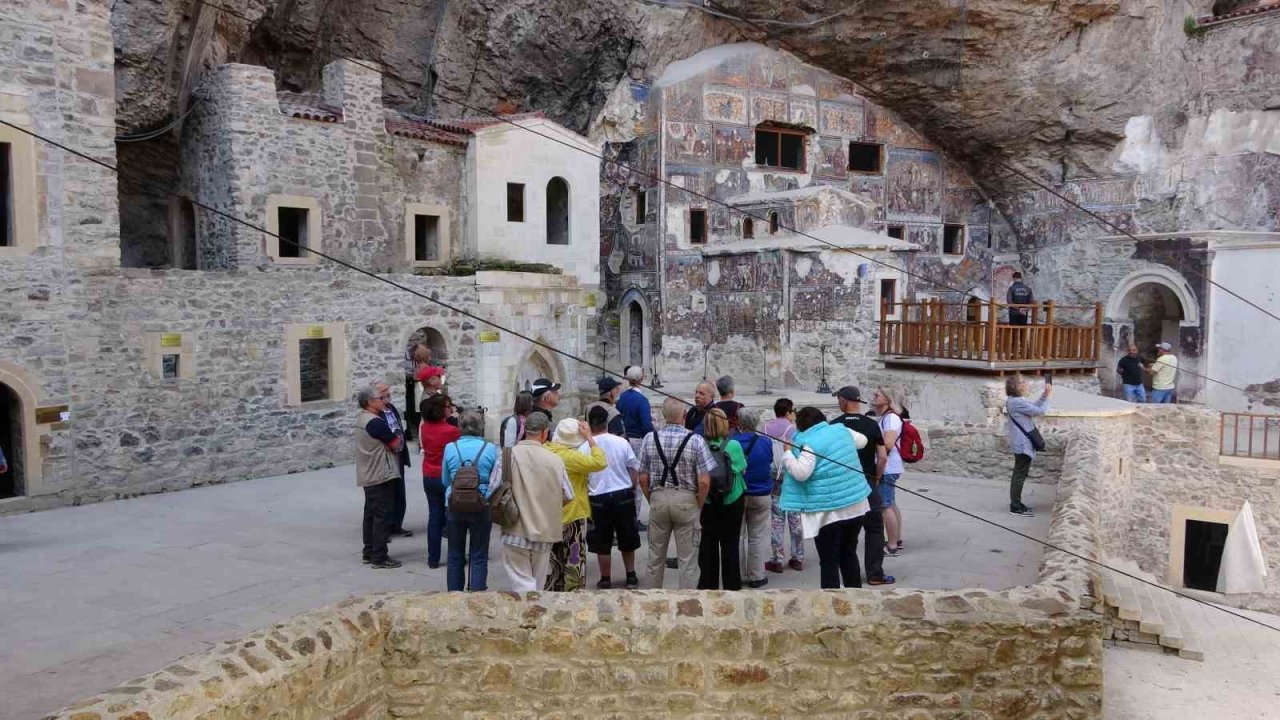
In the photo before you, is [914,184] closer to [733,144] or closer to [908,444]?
[733,144]

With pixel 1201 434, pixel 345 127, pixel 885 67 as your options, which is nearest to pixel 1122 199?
pixel 885 67

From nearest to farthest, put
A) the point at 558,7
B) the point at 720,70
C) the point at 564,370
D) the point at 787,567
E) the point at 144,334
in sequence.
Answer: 1. the point at 787,567
2. the point at 144,334
3. the point at 564,370
4. the point at 558,7
5. the point at 720,70

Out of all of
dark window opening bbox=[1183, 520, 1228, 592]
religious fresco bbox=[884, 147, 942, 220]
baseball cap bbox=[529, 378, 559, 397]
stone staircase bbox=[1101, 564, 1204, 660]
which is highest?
religious fresco bbox=[884, 147, 942, 220]

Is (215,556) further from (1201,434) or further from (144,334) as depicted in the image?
(1201,434)

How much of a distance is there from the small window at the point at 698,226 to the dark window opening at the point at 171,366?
14.2 meters

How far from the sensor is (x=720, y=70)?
77.8 ft

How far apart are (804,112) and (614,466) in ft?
65.5

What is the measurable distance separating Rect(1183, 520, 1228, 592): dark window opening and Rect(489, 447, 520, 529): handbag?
1530 centimetres

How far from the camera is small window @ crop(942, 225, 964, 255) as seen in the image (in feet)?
87.7

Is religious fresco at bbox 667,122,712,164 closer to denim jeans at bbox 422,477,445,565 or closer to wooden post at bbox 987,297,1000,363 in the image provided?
wooden post at bbox 987,297,1000,363

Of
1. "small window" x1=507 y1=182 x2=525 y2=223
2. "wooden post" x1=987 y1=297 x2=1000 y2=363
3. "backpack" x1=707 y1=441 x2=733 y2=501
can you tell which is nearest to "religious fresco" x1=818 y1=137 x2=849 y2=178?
"small window" x1=507 y1=182 x2=525 y2=223

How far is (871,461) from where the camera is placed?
6.93 metres

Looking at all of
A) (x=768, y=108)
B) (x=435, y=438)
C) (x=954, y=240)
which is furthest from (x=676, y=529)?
(x=954, y=240)

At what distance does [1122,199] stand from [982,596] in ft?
71.4
